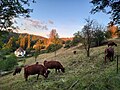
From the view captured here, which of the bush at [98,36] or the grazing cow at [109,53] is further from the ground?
the bush at [98,36]

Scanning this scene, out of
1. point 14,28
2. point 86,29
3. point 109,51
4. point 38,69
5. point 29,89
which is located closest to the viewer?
point 14,28

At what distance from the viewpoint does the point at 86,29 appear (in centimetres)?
4631

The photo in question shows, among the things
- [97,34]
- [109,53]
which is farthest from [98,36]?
[109,53]

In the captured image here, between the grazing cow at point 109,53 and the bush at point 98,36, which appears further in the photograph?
the bush at point 98,36

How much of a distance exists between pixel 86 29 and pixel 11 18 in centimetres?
3023

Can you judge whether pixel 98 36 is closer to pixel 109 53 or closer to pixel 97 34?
pixel 97 34

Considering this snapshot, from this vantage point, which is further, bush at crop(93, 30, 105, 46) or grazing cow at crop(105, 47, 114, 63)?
bush at crop(93, 30, 105, 46)

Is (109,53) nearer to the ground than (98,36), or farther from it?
nearer to the ground

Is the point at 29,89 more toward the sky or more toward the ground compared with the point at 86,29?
more toward the ground

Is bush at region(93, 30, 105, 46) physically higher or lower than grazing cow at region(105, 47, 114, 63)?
higher

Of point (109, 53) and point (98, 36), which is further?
point (98, 36)

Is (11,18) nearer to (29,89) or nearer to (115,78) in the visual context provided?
(29,89)

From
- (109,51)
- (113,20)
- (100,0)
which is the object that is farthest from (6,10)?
(109,51)

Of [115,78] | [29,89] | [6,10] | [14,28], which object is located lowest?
[29,89]
